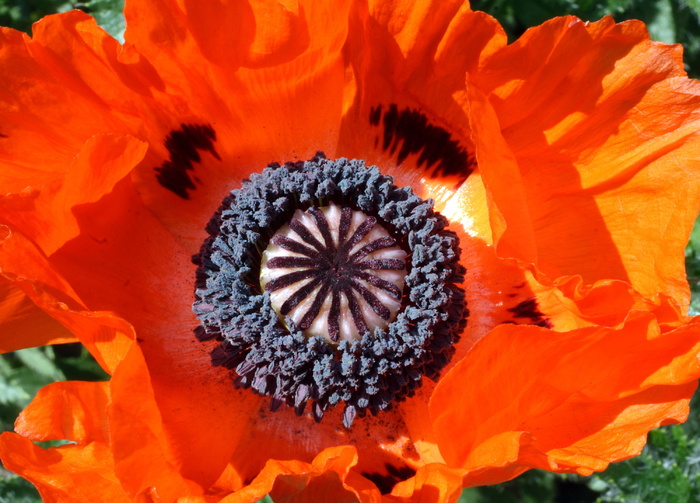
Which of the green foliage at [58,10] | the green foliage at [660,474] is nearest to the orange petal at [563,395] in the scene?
the green foliage at [660,474]

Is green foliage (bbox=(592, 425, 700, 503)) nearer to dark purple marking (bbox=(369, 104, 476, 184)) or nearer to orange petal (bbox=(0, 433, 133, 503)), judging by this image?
Result: dark purple marking (bbox=(369, 104, 476, 184))

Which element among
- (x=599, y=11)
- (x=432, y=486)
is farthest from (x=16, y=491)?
(x=599, y=11)

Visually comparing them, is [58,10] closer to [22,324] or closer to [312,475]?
[22,324]

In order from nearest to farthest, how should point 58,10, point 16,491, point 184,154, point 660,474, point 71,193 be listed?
1. point 71,193
2. point 184,154
3. point 660,474
4. point 16,491
5. point 58,10

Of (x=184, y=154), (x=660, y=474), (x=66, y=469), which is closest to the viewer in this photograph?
(x=66, y=469)

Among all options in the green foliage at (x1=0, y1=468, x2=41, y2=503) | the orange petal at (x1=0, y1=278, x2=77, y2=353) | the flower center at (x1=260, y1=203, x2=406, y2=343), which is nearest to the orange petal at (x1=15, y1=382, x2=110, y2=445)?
the orange petal at (x1=0, y1=278, x2=77, y2=353)
